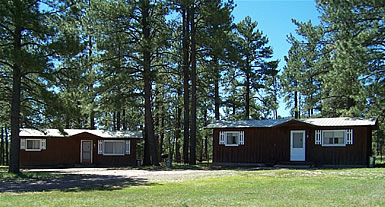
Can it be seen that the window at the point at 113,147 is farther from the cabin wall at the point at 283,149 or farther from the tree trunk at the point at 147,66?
the cabin wall at the point at 283,149

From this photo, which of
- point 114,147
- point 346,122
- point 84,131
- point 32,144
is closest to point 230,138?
point 346,122

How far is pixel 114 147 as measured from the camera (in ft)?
98.2

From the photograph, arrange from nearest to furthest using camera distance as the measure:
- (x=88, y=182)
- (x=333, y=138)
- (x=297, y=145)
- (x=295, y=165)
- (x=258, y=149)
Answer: (x=88, y=182) < (x=333, y=138) < (x=295, y=165) < (x=297, y=145) < (x=258, y=149)

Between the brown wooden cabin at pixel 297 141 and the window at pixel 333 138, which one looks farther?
the window at pixel 333 138

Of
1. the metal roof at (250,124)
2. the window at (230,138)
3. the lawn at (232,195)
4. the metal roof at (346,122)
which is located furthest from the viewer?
the window at (230,138)

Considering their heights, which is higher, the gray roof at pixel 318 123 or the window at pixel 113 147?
the gray roof at pixel 318 123

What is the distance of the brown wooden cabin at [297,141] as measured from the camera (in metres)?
22.2

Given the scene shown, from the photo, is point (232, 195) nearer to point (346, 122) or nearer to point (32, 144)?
point (346, 122)

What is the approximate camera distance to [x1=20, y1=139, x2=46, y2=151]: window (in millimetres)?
27703

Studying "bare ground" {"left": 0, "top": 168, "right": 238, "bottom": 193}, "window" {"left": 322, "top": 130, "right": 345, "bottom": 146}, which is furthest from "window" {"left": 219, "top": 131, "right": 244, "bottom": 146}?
→ "bare ground" {"left": 0, "top": 168, "right": 238, "bottom": 193}

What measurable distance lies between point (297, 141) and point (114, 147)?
43.0ft

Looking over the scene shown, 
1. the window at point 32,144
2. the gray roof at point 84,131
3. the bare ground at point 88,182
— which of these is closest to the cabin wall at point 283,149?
the bare ground at point 88,182

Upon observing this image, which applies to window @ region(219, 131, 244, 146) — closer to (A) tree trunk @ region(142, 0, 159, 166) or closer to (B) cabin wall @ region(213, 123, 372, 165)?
(B) cabin wall @ region(213, 123, 372, 165)

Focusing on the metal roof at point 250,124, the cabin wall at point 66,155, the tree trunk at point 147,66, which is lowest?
the cabin wall at point 66,155
